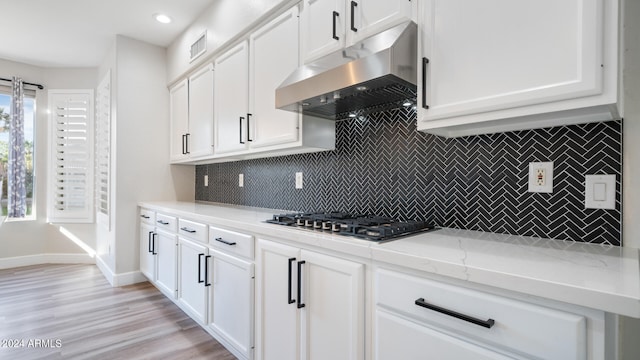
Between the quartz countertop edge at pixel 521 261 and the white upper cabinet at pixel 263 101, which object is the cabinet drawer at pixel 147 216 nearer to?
the white upper cabinet at pixel 263 101

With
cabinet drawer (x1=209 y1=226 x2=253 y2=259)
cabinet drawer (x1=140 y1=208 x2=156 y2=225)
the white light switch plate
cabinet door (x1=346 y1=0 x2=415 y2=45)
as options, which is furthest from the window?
the white light switch plate

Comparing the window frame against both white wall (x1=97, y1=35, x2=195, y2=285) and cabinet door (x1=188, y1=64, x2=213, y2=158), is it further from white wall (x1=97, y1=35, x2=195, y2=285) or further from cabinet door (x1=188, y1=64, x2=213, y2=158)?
cabinet door (x1=188, y1=64, x2=213, y2=158)

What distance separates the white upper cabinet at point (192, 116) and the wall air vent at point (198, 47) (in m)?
0.14

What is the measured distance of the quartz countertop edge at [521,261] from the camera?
746 millimetres

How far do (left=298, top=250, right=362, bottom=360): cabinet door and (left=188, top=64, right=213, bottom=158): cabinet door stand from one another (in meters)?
1.86

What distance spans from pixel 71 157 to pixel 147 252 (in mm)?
2169

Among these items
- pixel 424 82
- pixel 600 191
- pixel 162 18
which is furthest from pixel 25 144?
pixel 600 191

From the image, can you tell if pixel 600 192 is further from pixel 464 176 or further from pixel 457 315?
pixel 457 315

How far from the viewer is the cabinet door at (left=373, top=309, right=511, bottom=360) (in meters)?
0.95

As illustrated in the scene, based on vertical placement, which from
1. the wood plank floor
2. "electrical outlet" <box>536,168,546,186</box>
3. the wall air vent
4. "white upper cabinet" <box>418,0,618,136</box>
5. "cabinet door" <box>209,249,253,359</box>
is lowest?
the wood plank floor

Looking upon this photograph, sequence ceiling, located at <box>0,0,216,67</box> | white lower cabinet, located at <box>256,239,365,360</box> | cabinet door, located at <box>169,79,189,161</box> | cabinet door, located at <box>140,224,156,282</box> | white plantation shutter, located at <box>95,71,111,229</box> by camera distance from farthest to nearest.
Result: white plantation shutter, located at <box>95,71,111,229</box> < cabinet door, located at <box>169,79,189,161</box> < cabinet door, located at <box>140,224,156,282</box> < ceiling, located at <box>0,0,216,67</box> < white lower cabinet, located at <box>256,239,365,360</box>

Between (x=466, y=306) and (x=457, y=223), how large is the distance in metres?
0.68

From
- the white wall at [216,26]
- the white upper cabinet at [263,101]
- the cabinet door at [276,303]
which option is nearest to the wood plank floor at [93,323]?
the cabinet door at [276,303]

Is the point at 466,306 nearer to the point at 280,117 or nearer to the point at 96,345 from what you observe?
the point at 280,117
